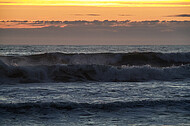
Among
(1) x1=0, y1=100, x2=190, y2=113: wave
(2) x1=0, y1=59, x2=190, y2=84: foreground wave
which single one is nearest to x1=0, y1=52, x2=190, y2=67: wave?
(2) x1=0, y1=59, x2=190, y2=84: foreground wave

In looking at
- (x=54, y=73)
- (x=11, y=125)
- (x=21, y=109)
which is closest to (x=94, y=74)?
(x=54, y=73)

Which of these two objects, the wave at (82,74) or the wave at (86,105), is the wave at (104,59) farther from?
the wave at (86,105)

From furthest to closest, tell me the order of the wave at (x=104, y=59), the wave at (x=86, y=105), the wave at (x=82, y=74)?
the wave at (x=104, y=59) < the wave at (x=82, y=74) < the wave at (x=86, y=105)

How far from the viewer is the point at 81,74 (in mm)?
17516

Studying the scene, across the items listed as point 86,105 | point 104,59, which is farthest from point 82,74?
point 104,59

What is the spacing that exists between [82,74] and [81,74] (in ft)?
0.24

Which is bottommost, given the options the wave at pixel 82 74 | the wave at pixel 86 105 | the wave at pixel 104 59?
the wave at pixel 86 105

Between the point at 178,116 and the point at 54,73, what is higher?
the point at 54,73

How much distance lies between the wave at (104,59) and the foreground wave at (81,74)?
7940 mm

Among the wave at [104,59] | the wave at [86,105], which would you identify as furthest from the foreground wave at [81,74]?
the wave at [104,59]

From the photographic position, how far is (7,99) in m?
9.73

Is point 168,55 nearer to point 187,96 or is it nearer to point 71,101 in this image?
point 187,96

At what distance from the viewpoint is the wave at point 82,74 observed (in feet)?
53.2

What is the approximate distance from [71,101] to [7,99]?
6.73 ft
